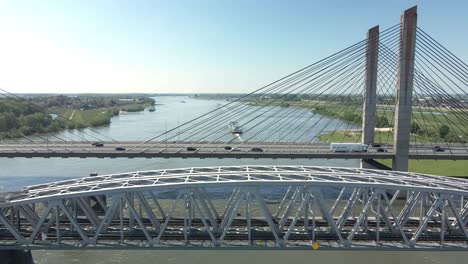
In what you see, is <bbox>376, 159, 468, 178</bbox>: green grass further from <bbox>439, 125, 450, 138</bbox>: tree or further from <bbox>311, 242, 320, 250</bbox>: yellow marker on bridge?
<bbox>311, 242, 320, 250</bbox>: yellow marker on bridge

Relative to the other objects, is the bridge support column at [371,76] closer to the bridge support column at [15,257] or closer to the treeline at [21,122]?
the bridge support column at [15,257]

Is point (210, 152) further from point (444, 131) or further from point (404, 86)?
point (444, 131)

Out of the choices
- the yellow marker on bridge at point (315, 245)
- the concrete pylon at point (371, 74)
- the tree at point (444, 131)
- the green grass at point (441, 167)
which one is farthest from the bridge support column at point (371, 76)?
the yellow marker on bridge at point (315, 245)

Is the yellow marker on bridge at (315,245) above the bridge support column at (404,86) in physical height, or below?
below

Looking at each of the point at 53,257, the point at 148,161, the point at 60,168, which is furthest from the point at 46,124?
the point at 53,257

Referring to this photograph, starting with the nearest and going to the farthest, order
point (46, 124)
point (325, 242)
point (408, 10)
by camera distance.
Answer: point (325, 242) < point (408, 10) < point (46, 124)

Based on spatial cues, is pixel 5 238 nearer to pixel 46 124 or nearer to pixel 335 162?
pixel 335 162

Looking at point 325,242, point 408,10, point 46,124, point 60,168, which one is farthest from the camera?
point 46,124
